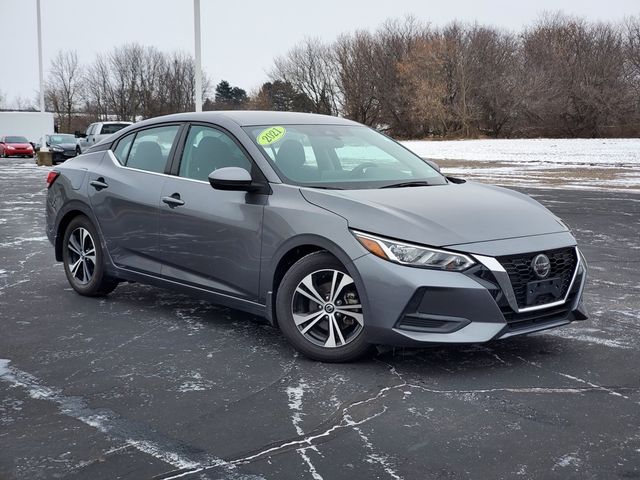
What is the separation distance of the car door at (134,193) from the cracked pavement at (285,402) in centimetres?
50

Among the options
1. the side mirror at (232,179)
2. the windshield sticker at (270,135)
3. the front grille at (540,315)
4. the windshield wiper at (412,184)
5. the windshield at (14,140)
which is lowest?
the front grille at (540,315)

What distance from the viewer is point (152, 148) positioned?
6387mm

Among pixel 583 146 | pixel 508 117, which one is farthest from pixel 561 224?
pixel 508 117

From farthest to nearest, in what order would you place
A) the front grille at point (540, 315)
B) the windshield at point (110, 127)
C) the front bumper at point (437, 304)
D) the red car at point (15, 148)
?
the red car at point (15, 148), the windshield at point (110, 127), the front grille at point (540, 315), the front bumper at point (437, 304)

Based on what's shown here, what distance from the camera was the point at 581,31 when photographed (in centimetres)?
7206

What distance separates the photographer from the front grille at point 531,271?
4.57m

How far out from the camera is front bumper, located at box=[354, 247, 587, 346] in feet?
14.6

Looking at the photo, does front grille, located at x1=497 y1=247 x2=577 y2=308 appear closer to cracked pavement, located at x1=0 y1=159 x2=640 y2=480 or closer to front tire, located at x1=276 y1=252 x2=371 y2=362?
cracked pavement, located at x1=0 y1=159 x2=640 y2=480

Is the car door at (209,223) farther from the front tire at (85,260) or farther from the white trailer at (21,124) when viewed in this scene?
the white trailer at (21,124)

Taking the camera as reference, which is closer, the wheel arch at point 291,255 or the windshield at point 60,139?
the wheel arch at point 291,255

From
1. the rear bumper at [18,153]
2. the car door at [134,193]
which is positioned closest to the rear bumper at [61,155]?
the rear bumper at [18,153]

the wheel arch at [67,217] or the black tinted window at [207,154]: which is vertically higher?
the black tinted window at [207,154]

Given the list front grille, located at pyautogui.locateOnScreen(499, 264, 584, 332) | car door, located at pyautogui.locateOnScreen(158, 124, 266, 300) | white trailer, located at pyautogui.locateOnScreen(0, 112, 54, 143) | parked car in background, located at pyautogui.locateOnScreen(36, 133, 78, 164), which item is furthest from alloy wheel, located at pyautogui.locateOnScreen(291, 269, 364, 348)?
white trailer, located at pyautogui.locateOnScreen(0, 112, 54, 143)

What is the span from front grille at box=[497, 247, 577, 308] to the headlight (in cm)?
25
